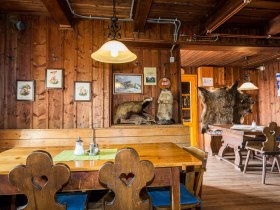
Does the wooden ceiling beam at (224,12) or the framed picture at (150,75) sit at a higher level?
the wooden ceiling beam at (224,12)

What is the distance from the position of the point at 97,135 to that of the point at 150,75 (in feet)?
4.56

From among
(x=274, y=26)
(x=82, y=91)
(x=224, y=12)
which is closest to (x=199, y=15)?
(x=224, y=12)

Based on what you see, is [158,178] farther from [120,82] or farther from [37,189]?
[120,82]

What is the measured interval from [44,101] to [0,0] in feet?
5.08

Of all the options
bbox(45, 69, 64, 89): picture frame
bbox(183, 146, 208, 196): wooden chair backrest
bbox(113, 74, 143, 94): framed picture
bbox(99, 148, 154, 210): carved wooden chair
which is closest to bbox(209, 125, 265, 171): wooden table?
bbox(113, 74, 143, 94): framed picture

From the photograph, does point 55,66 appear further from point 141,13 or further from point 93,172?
point 93,172

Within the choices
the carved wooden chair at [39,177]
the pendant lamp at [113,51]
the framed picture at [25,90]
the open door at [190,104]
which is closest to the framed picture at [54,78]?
the framed picture at [25,90]

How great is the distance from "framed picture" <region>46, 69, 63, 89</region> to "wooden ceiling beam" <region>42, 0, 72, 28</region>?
0.74 meters

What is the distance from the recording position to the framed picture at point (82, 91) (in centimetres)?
345

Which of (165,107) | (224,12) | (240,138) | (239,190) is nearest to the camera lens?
(224,12)

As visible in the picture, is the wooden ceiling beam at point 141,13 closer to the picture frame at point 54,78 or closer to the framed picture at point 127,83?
the framed picture at point 127,83

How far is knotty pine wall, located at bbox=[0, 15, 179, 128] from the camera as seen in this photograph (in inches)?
131

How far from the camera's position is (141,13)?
288cm

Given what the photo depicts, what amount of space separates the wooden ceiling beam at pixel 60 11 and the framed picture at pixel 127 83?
44.9 inches
